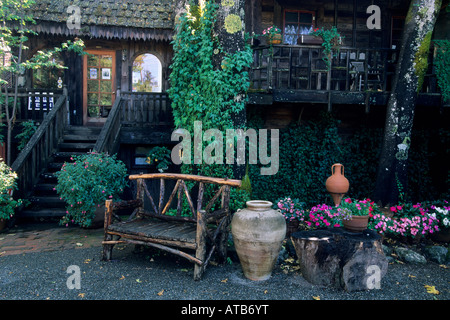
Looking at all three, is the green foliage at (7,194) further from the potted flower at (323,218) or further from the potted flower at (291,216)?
the potted flower at (323,218)

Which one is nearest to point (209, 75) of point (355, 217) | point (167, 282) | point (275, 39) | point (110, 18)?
point (275, 39)

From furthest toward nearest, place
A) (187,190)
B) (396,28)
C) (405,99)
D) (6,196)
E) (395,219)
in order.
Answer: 1. (396,28)
2. (405,99)
3. (6,196)
4. (395,219)
5. (187,190)

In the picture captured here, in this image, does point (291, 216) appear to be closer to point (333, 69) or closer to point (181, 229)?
point (181, 229)

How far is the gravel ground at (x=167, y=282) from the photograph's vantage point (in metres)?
3.53

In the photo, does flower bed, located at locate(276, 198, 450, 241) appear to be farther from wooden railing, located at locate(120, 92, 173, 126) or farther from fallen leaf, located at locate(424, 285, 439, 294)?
wooden railing, located at locate(120, 92, 173, 126)

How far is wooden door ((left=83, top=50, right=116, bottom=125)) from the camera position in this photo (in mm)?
9734

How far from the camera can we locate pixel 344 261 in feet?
12.2

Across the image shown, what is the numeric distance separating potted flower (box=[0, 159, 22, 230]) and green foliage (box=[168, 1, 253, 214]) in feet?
10.2

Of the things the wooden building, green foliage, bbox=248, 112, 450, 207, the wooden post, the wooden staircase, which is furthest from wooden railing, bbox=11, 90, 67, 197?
green foliage, bbox=248, 112, 450, 207

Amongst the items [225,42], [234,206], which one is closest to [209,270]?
[234,206]

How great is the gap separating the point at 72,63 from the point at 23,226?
17.2 ft

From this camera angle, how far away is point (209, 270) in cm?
428

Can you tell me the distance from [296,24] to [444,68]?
405 cm

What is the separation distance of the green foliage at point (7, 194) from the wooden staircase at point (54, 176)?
0.59 m
